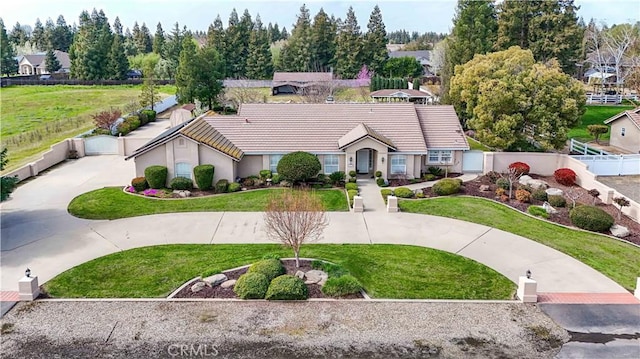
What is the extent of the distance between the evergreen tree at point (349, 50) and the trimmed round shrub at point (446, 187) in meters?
62.2

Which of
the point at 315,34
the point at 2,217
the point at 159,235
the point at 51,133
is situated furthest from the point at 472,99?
the point at 315,34

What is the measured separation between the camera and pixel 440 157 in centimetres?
3200

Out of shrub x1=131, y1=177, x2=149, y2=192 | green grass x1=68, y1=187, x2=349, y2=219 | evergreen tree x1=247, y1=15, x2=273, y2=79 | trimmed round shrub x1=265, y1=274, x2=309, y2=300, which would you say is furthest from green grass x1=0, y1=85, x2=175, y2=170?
trimmed round shrub x1=265, y1=274, x2=309, y2=300

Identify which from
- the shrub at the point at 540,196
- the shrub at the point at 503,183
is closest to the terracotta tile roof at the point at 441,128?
the shrub at the point at 503,183

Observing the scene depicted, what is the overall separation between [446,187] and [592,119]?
27.8 m

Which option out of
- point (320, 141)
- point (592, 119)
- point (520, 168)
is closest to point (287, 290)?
point (320, 141)

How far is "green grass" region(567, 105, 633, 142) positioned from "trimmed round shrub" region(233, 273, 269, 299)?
97.3ft

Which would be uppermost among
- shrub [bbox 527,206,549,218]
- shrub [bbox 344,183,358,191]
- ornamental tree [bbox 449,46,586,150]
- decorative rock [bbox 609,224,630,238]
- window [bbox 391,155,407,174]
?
ornamental tree [bbox 449,46,586,150]

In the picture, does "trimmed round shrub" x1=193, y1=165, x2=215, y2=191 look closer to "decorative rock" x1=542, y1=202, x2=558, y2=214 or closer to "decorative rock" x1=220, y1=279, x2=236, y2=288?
"decorative rock" x1=220, y1=279, x2=236, y2=288

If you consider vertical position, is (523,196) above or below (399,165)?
below

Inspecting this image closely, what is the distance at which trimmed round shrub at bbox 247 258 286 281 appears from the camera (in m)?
17.3

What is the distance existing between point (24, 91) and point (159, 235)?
63528mm

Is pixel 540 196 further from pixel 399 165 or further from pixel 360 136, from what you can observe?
pixel 360 136

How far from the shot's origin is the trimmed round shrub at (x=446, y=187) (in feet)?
91.1
